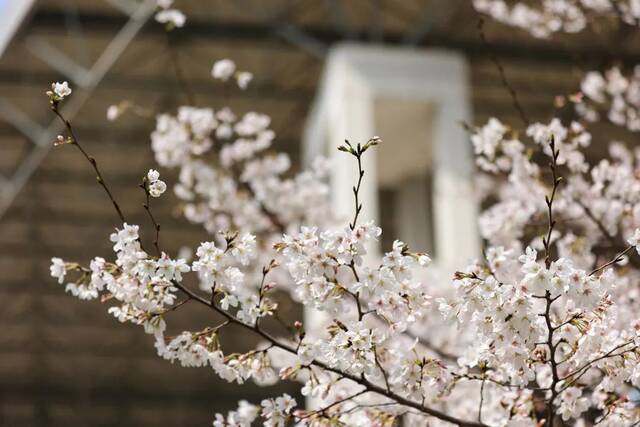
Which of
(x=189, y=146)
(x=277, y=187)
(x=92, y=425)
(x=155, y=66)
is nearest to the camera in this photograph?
(x=189, y=146)

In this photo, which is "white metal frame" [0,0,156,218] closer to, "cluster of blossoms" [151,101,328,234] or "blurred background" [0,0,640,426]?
"blurred background" [0,0,640,426]

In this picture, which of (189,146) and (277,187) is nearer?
(189,146)

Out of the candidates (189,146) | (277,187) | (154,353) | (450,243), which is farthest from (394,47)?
(154,353)

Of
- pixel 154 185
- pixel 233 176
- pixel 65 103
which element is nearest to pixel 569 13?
pixel 233 176

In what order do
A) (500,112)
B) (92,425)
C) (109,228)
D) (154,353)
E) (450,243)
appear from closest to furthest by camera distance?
1. (450,243)
2. (500,112)
3. (109,228)
4. (154,353)
5. (92,425)

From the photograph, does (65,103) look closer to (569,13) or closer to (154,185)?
(569,13)

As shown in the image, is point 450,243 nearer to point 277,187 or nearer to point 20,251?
point 277,187

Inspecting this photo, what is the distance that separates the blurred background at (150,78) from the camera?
43.7ft

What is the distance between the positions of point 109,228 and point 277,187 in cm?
1115

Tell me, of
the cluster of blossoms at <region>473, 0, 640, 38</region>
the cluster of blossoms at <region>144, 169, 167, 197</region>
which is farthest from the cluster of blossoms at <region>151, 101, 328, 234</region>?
the cluster of blossoms at <region>144, 169, 167, 197</region>

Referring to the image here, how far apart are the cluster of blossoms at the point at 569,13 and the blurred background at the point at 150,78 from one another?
677 mm

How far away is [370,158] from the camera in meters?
12.3

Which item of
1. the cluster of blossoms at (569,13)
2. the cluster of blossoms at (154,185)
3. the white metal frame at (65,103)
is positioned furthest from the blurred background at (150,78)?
the cluster of blossoms at (154,185)

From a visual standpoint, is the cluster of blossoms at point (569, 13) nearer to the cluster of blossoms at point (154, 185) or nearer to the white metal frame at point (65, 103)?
the cluster of blossoms at point (154, 185)
